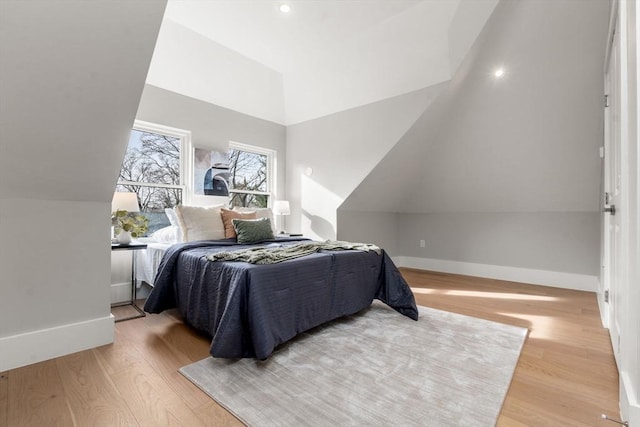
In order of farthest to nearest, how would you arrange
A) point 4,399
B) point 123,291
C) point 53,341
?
point 123,291, point 53,341, point 4,399

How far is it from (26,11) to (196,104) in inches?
98.9

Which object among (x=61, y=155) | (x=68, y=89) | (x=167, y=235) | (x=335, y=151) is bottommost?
(x=167, y=235)

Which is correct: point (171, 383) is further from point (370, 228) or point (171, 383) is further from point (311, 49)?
point (370, 228)

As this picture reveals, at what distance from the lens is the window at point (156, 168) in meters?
3.23

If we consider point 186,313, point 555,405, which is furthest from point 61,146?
point 555,405

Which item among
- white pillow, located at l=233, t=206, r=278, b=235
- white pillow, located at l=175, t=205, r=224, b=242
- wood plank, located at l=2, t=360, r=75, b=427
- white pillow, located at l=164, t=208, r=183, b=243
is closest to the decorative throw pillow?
white pillow, located at l=175, t=205, r=224, b=242

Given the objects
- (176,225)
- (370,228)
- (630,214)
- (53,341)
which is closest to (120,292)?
(176,225)

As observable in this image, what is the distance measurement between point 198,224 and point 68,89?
1.65m

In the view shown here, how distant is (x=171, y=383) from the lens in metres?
1.58

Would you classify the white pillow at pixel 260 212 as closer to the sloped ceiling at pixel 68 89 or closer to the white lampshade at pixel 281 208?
the white lampshade at pixel 281 208

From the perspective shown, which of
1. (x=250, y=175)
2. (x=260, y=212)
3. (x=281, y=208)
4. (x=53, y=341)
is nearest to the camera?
(x=53, y=341)

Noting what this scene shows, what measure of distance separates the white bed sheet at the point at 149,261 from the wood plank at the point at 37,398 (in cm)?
112

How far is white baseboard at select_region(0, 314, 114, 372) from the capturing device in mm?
1730

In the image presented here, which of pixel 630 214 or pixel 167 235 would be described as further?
pixel 167 235
